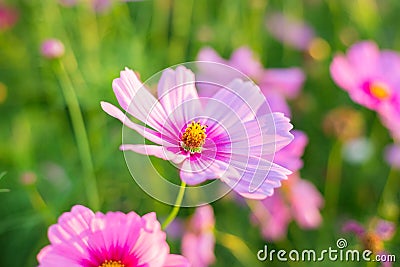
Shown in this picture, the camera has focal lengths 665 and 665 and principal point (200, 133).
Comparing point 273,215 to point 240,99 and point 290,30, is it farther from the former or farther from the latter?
point 290,30

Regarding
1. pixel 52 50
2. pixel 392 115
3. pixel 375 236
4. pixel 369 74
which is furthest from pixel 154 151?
pixel 369 74

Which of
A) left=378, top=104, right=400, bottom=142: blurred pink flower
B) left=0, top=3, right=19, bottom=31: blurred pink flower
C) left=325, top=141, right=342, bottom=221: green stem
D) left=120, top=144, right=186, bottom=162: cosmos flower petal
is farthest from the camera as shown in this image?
left=0, top=3, right=19, bottom=31: blurred pink flower

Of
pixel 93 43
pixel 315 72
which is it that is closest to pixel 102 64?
pixel 93 43

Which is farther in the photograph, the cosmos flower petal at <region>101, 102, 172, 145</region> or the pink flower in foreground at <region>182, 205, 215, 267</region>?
the pink flower in foreground at <region>182, 205, 215, 267</region>

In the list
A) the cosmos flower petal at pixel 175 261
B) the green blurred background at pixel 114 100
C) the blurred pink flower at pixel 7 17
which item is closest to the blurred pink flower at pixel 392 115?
the green blurred background at pixel 114 100

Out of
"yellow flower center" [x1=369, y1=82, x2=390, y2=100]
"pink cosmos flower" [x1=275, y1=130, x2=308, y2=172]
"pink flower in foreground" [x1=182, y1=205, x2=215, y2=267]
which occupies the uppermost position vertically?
"yellow flower center" [x1=369, y1=82, x2=390, y2=100]

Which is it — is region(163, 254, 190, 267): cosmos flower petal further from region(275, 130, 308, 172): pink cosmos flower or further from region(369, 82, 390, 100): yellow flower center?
region(369, 82, 390, 100): yellow flower center

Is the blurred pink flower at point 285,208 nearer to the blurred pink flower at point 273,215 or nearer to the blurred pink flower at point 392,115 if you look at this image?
the blurred pink flower at point 273,215

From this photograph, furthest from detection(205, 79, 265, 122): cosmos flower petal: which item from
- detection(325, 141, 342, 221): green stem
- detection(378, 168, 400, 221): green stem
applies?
detection(325, 141, 342, 221): green stem
